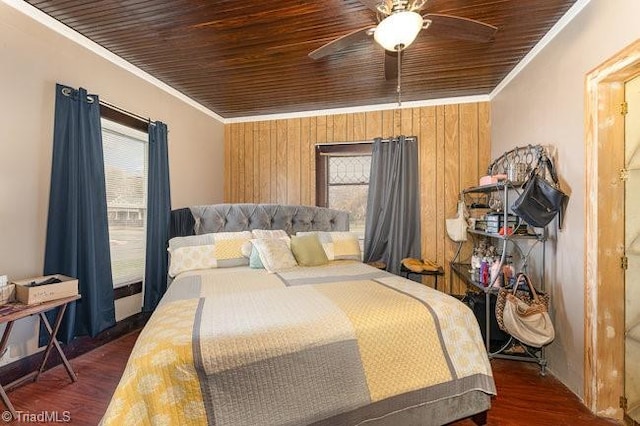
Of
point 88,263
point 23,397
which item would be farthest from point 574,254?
point 23,397

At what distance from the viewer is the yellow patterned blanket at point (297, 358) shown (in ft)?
3.55

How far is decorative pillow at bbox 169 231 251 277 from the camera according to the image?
8.64 ft

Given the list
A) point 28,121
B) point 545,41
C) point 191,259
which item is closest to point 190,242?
point 191,259

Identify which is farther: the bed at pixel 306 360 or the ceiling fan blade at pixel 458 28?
the ceiling fan blade at pixel 458 28

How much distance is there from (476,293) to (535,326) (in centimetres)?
75

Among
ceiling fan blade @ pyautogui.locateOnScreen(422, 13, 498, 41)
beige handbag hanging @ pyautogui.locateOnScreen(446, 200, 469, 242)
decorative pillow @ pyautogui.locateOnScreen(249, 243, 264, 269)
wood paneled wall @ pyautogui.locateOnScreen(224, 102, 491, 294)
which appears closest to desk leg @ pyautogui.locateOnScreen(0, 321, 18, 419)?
decorative pillow @ pyautogui.locateOnScreen(249, 243, 264, 269)

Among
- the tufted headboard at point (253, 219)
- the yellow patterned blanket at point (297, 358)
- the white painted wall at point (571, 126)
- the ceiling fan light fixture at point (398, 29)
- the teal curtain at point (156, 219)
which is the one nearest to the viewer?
the yellow patterned blanket at point (297, 358)

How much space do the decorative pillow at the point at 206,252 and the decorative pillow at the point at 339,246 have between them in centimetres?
64

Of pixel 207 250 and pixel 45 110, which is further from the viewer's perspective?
pixel 207 250

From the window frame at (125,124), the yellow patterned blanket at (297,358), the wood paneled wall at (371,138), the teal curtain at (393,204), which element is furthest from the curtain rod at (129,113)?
the teal curtain at (393,204)

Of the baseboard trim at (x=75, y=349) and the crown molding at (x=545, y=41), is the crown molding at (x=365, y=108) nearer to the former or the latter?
the crown molding at (x=545, y=41)

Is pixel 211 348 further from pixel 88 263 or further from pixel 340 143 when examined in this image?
Answer: pixel 340 143

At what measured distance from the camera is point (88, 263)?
2.25 metres

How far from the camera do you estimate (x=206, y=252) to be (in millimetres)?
2691
